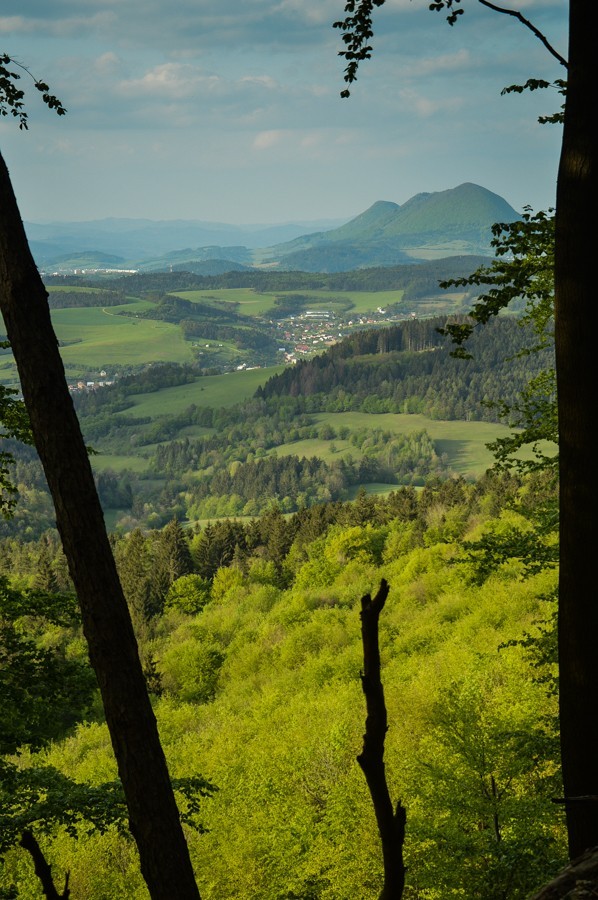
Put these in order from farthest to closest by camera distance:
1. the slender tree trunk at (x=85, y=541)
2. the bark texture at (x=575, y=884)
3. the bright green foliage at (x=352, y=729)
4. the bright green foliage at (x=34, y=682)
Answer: the bright green foliage at (x=352, y=729), the bright green foliage at (x=34, y=682), the slender tree trunk at (x=85, y=541), the bark texture at (x=575, y=884)

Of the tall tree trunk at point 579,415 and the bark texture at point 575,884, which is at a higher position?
the tall tree trunk at point 579,415

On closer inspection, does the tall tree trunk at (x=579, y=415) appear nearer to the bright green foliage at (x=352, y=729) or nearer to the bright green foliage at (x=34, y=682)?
the bright green foliage at (x=352, y=729)

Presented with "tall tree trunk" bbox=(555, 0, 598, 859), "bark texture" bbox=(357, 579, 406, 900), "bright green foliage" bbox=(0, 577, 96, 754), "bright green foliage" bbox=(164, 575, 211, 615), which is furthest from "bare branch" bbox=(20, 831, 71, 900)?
"bright green foliage" bbox=(164, 575, 211, 615)

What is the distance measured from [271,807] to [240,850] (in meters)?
1.88

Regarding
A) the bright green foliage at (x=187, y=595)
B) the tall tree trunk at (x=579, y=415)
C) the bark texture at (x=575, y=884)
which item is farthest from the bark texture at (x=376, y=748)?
the bright green foliage at (x=187, y=595)

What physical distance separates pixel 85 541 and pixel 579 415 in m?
3.39

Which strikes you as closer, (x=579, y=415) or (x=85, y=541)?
(x=579, y=415)

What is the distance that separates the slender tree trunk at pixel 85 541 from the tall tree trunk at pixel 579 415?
2746 mm

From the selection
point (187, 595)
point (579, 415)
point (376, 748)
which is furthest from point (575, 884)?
point (187, 595)

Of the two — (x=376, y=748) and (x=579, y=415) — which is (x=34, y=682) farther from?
(x=376, y=748)

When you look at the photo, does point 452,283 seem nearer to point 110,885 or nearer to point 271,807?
point 271,807

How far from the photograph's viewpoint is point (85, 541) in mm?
5406

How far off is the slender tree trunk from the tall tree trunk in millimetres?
2746

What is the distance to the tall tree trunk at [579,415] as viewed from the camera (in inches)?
199
